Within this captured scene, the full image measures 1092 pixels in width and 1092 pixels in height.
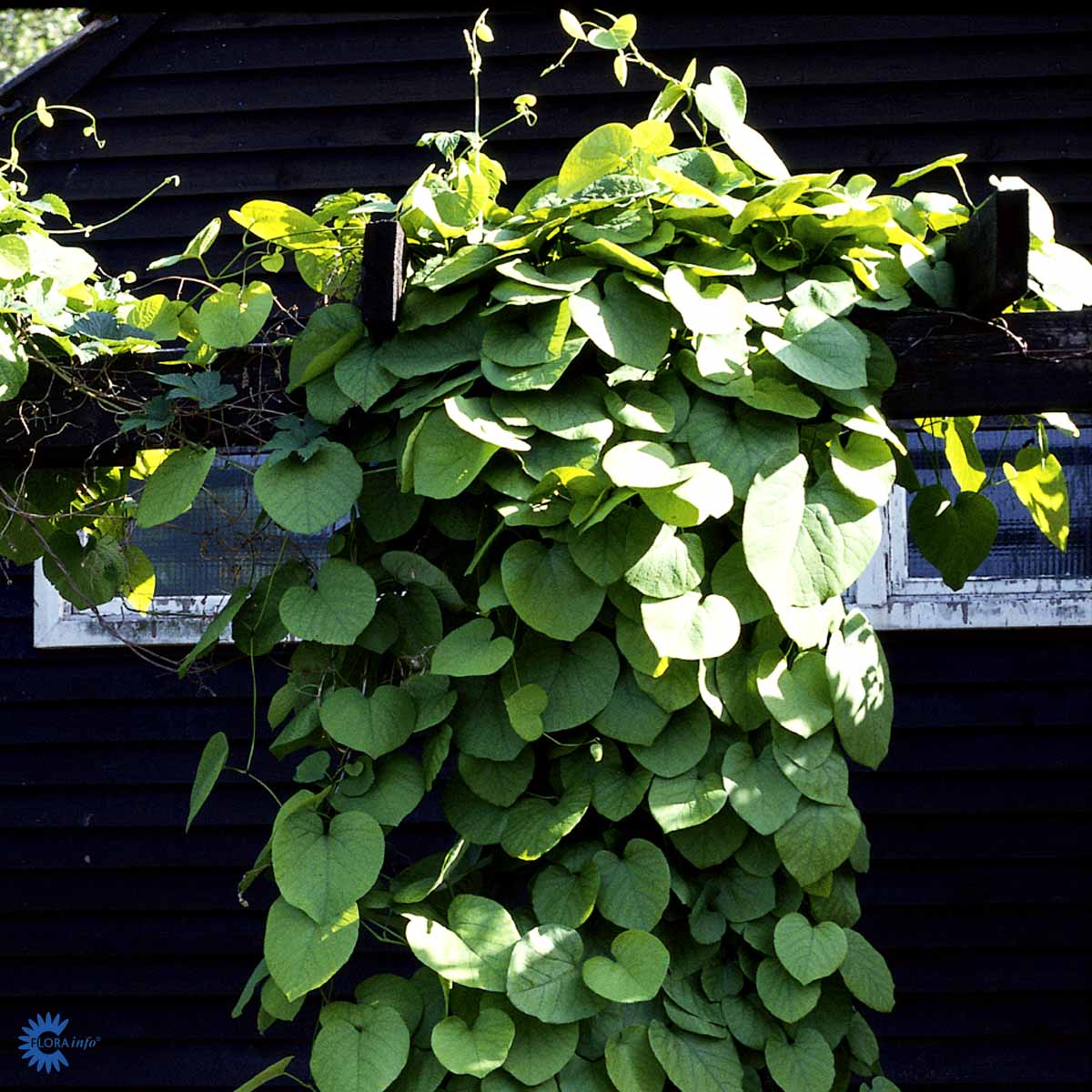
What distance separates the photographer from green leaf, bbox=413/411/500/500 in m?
1.15

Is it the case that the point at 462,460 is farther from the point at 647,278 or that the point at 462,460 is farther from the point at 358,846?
the point at 358,846

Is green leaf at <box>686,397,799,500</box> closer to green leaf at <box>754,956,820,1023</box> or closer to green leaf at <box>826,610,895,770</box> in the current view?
green leaf at <box>826,610,895,770</box>

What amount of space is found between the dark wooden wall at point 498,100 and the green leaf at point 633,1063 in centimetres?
206

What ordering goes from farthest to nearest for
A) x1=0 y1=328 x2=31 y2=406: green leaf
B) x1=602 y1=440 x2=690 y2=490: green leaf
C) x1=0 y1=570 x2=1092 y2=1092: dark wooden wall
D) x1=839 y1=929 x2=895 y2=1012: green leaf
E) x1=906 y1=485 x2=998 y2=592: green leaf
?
x1=0 y1=570 x2=1092 y2=1092: dark wooden wall, x1=906 y1=485 x2=998 y2=592: green leaf, x1=0 y1=328 x2=31 y2=406: green leaf, x1=839 y1=929 x2=895 y2=1012: green leaf, x1=602 y1=440 x2=690 y2=490: green leaf

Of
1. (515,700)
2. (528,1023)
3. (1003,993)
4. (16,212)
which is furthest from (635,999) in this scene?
(1003,993)

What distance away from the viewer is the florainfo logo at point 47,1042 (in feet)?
8.84

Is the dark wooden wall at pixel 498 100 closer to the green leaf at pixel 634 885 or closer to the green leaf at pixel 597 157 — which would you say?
the green leaf at pixel 597 157

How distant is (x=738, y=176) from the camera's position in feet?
4.02

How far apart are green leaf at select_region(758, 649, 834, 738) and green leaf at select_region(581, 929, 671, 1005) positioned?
0.24m

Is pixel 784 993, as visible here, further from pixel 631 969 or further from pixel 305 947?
pixel 305 947

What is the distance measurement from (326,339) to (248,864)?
170 centimetres

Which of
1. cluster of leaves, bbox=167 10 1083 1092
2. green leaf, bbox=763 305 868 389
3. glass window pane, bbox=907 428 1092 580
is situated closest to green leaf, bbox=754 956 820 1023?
cluster of leaves, bbox=167 10 1083 1092

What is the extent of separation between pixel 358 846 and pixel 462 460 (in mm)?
379

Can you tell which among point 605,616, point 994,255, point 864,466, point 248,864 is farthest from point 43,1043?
point 994,255
